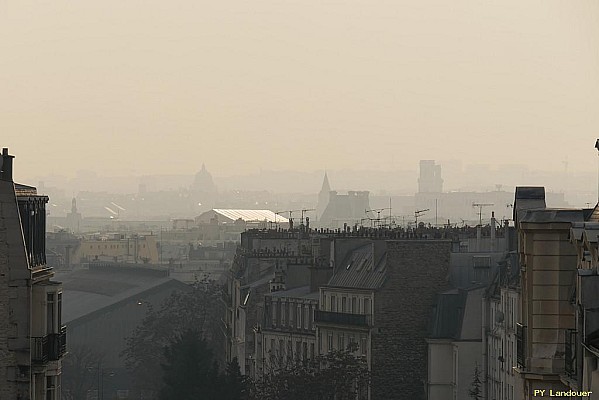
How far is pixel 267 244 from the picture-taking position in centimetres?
12450

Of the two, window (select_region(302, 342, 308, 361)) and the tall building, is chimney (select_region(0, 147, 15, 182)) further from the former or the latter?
window (select_region(302, 342, 308, 361))

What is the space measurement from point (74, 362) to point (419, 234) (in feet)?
147

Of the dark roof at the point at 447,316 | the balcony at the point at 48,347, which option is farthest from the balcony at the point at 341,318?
the balcony at the point at 48,347

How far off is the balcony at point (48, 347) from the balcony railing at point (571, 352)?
10860mm

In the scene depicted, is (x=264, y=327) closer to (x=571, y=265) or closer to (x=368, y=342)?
(x=368, y=342)

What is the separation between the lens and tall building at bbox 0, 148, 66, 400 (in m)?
42.9

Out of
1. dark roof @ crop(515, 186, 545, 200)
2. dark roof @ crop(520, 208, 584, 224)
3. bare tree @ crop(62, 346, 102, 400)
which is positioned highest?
dark roof @ crop(515, 186, 545, 200)

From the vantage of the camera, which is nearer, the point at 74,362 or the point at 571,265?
the point at 571,265

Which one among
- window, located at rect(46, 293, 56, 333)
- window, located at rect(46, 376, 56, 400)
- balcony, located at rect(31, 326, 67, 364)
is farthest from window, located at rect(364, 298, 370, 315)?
window, located at rect(46, 293, 56, 333)

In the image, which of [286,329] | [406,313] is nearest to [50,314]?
[406,313]

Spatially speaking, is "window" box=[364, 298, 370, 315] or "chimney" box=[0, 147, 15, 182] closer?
"chimney" box=[0, 147, 15, 182]

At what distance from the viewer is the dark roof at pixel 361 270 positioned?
91.2 m

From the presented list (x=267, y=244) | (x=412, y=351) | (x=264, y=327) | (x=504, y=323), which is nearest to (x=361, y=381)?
(x=412, y=351)

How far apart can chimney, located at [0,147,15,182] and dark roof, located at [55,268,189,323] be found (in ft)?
386
